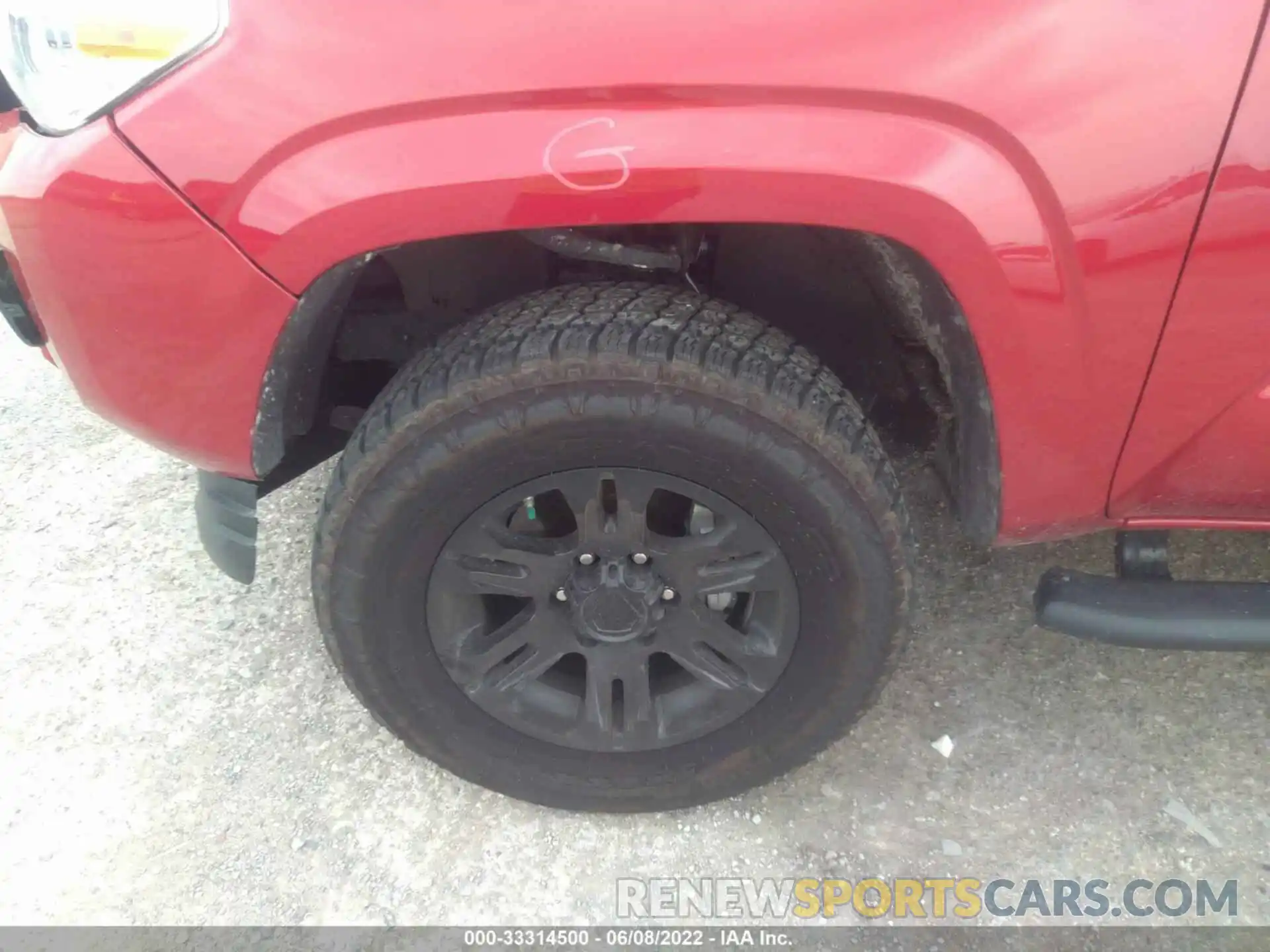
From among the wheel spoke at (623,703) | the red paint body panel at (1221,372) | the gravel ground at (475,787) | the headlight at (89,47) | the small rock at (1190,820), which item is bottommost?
the small rock at (1190,820)

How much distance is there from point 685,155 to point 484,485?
62 cm

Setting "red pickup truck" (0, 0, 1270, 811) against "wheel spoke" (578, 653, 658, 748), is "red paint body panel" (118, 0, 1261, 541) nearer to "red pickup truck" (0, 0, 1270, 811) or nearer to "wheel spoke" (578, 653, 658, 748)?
"red pickup truck" (0, 0, 1270, 811)

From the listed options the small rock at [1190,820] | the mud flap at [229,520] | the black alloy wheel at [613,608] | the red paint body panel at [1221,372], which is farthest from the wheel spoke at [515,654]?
the small rock at [1190,820]

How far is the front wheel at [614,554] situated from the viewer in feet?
4.72

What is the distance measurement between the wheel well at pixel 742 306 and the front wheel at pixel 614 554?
14 cm

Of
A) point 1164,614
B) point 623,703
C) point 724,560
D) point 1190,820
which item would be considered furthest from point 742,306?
point 1190,820

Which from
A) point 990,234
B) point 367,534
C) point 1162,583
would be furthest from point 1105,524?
point 367,534

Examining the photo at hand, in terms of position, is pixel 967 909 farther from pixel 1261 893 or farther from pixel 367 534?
pixel 367 534

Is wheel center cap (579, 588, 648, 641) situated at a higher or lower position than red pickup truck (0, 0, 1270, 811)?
lower

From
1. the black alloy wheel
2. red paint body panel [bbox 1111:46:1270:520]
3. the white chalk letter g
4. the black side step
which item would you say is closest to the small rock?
the black side step

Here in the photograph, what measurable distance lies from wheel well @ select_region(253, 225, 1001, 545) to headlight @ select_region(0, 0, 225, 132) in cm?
35

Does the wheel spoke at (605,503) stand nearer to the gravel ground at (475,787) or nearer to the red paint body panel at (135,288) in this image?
the red paint body panel at (135,288)

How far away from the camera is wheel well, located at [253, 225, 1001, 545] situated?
1.46 meters

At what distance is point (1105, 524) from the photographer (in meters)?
1.58
